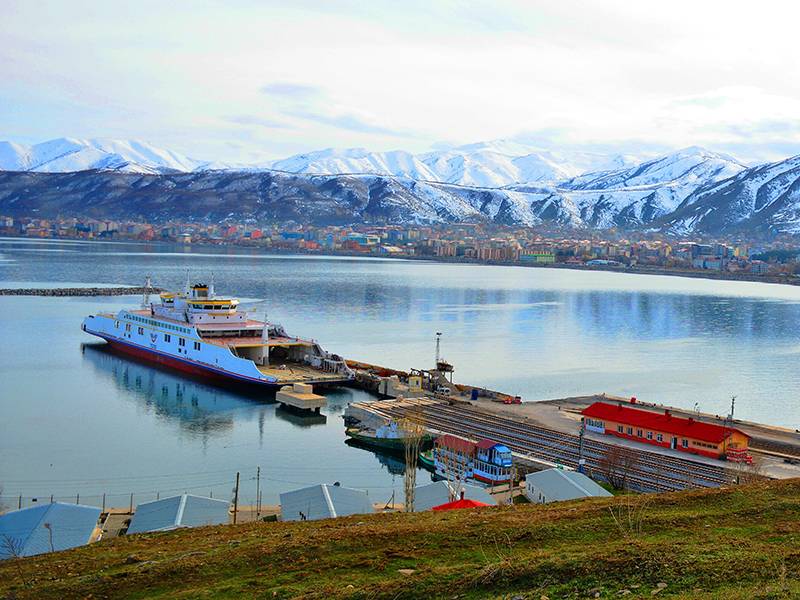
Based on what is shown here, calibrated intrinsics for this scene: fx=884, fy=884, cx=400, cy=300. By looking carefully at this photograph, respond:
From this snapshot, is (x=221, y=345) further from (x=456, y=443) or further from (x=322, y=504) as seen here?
(x=322, y=504)

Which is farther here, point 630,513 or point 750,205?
point 750,205

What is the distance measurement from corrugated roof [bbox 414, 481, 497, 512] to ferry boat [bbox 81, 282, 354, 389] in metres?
9.87

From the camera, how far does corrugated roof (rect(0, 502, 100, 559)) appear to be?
7930mm

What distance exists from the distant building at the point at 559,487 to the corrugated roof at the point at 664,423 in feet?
13.8

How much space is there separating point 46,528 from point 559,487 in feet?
18.5

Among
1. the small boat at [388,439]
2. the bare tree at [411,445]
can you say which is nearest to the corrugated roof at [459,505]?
the bare tree at [411,445]

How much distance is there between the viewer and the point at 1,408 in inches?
678

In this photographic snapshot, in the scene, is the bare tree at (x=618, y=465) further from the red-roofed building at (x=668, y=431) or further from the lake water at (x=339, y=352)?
the lake water at (x=339, y=352)

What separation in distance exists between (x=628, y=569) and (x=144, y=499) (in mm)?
8379

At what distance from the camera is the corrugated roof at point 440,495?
384 inches

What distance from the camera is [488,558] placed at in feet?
18.0

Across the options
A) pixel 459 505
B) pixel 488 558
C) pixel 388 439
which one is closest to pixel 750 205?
pixel 388 439

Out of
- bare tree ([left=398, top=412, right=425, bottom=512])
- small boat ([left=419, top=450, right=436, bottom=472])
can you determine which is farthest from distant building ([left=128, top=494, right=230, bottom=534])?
small boat ([left=419, top=450, right=436, bottom=472])

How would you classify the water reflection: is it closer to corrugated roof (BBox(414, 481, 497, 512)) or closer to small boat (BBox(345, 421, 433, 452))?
small boat (BBox(345, 421, 433, 452))
